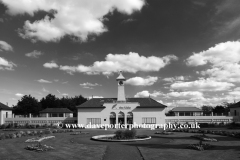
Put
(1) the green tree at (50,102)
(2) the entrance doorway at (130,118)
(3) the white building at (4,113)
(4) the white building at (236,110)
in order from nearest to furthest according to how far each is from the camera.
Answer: (2) the entrance doorway at (130,118)
(4) the white building at (236,110)
(3) the white building at (4,113)
(1) the green tree at (50,102)

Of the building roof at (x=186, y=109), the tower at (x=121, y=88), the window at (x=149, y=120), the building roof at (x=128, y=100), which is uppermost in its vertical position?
the tower at (x=121, y=88)

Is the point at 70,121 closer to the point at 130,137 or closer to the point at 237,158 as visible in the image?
the point at 130,137

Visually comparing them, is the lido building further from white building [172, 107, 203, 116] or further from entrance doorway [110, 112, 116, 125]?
white building [172, 107, 203, 116]

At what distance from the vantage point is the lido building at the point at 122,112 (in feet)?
175

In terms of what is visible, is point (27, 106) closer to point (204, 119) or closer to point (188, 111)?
point (188, 111)

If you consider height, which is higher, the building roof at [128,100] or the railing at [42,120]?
the building roof at [128,100]

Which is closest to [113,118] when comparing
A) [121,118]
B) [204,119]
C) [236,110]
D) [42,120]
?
[121,118]

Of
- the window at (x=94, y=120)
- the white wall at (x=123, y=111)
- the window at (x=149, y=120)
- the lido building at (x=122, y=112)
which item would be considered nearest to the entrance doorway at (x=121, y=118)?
the lido building at (x=122, y=112)

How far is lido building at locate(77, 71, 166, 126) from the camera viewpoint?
5325cm

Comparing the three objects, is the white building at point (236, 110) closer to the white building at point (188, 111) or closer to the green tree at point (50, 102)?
the white building at point (188, 111)

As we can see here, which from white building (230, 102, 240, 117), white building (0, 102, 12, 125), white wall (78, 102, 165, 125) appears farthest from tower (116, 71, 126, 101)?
white building (0, 102, 12, 125)

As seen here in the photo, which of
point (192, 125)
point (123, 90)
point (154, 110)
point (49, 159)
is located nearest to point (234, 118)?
point (192, 125)

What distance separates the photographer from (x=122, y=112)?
54.4 metres

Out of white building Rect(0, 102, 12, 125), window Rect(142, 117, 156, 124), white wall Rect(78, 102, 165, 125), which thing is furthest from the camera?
white building Rect(0, 102, 12, 125)
